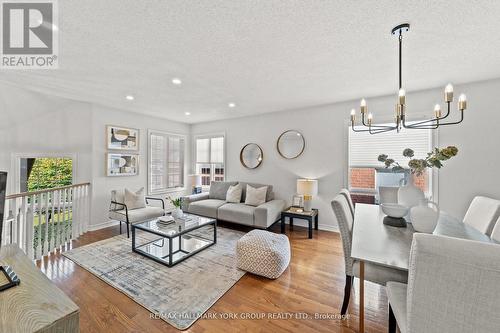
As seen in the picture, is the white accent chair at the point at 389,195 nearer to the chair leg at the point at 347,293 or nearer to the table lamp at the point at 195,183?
the chair leg at the point at 347,293

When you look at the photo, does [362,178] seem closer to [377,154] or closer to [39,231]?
[377,154]

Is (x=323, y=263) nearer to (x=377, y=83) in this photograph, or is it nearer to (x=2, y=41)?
(x=377, y=83)

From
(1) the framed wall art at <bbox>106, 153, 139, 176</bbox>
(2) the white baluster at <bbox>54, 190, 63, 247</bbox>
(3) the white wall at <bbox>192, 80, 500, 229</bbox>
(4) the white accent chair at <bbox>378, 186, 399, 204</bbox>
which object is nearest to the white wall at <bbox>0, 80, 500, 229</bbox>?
(3) the white wall at <bbox>192, 80, 500, 229</bbox>

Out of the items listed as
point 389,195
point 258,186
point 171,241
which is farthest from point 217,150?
point 389,195

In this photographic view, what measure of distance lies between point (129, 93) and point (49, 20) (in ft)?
5.47

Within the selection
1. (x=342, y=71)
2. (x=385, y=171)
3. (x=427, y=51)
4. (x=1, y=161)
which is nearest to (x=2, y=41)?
(x=1, y=161)

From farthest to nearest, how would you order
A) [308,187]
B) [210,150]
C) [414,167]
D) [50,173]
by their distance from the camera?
[210,150], [50,173], [308,187], [414,167]

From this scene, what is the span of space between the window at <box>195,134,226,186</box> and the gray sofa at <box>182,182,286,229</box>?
1.97ft

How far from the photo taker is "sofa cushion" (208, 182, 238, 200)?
15.3ft

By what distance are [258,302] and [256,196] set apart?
90.6 inches

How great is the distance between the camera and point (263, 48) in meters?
1.94

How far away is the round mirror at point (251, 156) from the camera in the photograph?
Result: 4.59 m

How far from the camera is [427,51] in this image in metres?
1.99

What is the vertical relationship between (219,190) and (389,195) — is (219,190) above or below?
below
